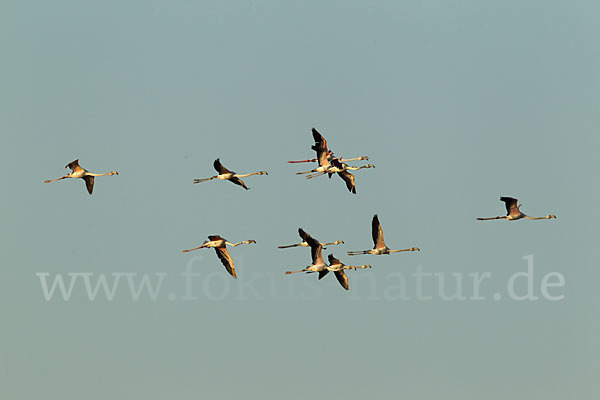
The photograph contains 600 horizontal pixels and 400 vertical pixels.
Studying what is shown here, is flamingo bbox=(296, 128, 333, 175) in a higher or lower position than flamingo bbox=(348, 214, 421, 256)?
higher

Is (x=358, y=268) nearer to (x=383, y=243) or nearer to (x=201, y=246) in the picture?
(x=383, y=243)

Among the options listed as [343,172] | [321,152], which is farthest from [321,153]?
[343,172]

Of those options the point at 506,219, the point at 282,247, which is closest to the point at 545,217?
the point at 506,219

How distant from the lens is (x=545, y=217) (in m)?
90.3

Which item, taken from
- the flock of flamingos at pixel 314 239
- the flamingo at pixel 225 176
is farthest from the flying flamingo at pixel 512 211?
the flamingo at pixel 225 176

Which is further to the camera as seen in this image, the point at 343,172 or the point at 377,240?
the point at 343,172

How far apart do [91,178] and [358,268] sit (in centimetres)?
1869

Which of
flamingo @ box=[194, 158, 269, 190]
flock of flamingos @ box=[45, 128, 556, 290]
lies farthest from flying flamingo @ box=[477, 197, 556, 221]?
flamingo @ box=[194, 158, 269, 190]

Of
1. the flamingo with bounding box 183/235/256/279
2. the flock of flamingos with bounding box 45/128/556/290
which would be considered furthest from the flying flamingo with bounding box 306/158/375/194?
the flamingo with bounding box 183/235/256/279

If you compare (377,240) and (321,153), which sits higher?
(321,153)

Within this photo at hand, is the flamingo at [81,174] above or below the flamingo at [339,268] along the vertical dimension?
above

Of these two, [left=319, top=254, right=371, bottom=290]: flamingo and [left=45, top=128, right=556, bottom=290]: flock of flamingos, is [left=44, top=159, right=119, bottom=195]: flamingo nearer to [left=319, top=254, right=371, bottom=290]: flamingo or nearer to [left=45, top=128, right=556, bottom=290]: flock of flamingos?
[left=45, top=128, right=556, bottom=290]: flock of flamingos

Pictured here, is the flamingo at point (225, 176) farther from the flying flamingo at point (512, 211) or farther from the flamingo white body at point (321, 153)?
the flying flamingo at point (512, 211)

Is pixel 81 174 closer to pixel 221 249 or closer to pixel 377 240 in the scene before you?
pixel 221 249
